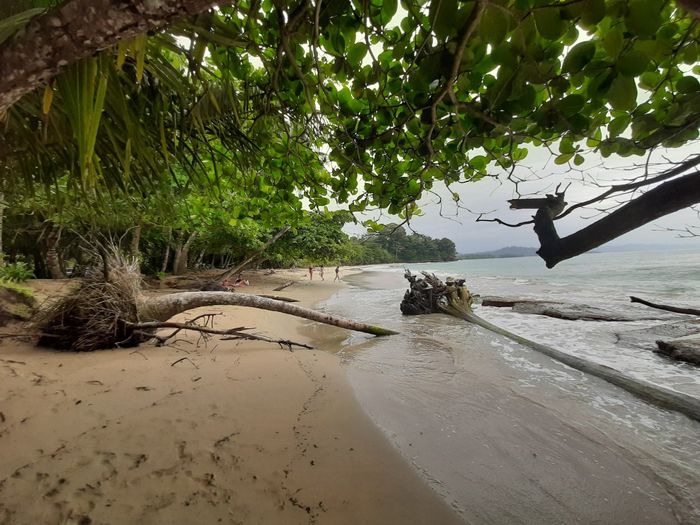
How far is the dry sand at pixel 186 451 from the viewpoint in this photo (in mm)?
1372

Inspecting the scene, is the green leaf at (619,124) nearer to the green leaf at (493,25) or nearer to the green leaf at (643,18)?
the green leaf at (643,18)

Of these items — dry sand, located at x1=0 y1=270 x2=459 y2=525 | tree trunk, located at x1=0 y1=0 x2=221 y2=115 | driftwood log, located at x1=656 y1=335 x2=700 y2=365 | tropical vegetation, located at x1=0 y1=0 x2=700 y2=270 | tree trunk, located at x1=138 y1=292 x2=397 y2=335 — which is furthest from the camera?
driftwood log, located at x1=656 y1=335 x2=700 y2=365

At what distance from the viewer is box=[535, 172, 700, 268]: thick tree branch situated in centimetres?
95

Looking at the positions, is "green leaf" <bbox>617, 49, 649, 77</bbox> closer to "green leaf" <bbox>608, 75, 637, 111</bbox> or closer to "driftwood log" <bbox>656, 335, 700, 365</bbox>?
"green leaf" <bbox>608, 75, 637, 111</bbox>

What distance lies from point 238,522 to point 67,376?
2305mm

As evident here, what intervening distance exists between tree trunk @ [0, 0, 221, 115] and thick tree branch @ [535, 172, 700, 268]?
1342 millimetres

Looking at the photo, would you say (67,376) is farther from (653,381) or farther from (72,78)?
(653,381)

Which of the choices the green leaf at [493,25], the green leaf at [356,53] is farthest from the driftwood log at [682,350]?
the green leaf at [356,53]

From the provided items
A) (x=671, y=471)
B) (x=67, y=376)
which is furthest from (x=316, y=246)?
(x=671, y=471)

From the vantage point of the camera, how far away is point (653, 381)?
12.2 feet

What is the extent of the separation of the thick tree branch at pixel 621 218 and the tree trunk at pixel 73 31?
1342 mm

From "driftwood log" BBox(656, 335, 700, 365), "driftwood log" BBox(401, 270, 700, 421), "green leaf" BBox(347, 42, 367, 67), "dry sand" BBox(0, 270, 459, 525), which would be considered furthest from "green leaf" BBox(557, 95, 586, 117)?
"driftwood log" BBox(656, 335, 700, 365)

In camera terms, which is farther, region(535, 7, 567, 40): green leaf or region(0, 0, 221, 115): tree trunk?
region(535, 7, 567, 40): green leaf

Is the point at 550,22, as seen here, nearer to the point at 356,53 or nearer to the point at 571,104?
the point at 571,104
